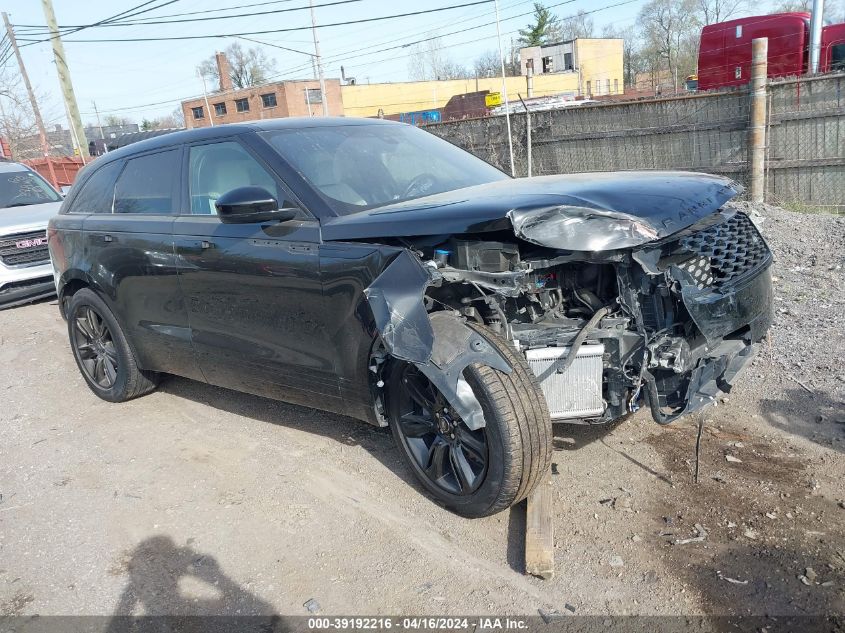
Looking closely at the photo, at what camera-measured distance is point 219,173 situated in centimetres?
407

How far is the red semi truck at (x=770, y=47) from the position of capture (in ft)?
46.9

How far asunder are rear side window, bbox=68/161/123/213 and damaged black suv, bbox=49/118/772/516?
3.14 ft

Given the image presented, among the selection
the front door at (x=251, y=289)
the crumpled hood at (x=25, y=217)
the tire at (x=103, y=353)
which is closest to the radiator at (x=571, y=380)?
the front door at (x=251, y=289)

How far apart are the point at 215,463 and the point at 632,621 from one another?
8.49 ft

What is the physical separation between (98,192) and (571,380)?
400 cm

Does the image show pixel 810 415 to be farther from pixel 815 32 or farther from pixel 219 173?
pixel 815 32

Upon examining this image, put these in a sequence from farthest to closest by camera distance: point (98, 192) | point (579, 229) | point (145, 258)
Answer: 1. point (98, 192)
2. point (145, 258)
3. point (579, 229)

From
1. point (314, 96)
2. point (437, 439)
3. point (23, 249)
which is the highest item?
point (314, 96)

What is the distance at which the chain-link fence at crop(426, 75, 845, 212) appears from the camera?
914cm

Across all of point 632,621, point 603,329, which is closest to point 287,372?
point 603,329

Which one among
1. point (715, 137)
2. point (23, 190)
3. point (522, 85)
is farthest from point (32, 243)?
point (522, 85)

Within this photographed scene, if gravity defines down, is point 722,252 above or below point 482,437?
above

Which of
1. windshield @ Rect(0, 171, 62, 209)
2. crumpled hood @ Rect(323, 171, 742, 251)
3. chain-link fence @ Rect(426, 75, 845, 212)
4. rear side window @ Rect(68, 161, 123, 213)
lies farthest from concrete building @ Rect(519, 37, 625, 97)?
crumpled hood @ Rect(323, 171, 742, 251)

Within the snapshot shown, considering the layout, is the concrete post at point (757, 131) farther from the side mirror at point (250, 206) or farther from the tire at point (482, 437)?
the side mirror at point (250, 206)
